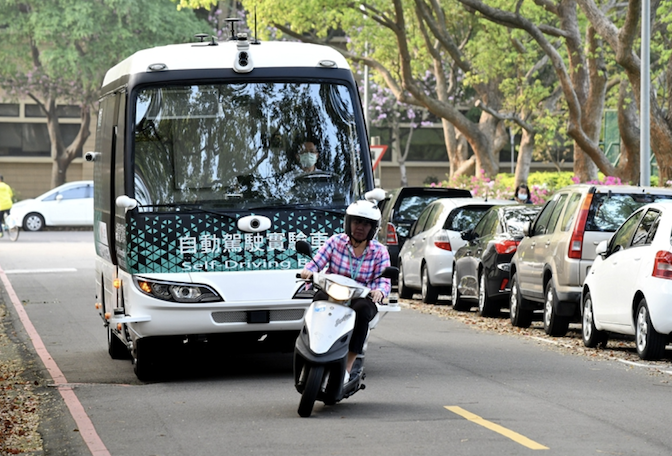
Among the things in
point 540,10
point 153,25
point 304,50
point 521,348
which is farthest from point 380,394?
point 153,25

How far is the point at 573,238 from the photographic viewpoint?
15.5 meters

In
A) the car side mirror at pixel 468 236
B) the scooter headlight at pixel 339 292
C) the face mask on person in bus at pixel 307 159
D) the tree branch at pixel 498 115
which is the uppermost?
the tree branch at pixel 498 115

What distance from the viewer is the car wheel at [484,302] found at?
735 inches

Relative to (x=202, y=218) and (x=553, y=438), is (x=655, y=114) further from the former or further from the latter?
(x=553, y=438)

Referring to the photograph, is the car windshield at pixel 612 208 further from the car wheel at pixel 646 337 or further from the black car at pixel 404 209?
the black car at pixel 404 209

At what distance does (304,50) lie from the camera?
39.7ft

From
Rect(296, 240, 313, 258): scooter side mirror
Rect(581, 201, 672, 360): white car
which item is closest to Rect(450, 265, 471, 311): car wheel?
Rect(581, 201, 672, 360): white car

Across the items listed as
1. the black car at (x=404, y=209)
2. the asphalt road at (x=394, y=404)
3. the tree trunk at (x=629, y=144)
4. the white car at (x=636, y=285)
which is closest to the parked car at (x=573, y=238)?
A: the white car at (x=636, y=285)

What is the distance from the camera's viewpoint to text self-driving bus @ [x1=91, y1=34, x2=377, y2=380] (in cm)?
1148

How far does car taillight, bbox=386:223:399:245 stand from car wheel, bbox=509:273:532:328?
241 inches

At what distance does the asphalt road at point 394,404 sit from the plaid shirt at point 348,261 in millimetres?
964

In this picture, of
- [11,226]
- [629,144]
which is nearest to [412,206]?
[629,144]

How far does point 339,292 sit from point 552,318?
701 cm

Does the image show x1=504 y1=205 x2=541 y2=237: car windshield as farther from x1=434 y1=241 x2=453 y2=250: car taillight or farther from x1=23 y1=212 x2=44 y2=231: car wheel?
x1=23 y1=212 x2=44 y2=231: car wheel
